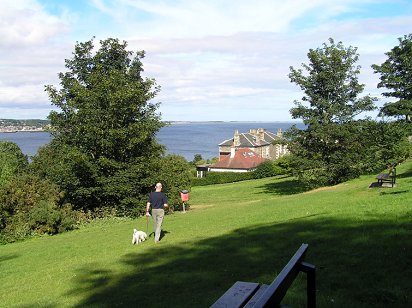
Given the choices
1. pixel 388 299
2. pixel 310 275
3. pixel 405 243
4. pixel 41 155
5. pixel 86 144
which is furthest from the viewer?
pixel 41 155

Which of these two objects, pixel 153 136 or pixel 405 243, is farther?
pixel 153 136

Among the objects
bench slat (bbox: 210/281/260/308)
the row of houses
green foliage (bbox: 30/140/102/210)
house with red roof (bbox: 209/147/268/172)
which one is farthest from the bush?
bench slat (bbox: 210/281/260/308)

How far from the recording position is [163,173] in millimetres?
31812

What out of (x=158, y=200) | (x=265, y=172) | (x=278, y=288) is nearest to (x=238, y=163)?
(x=265, y=172)

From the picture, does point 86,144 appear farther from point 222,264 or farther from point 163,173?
point 222,264

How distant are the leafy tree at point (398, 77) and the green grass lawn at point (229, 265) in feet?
113

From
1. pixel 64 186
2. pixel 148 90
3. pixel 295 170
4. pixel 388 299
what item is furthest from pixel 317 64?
pixel 388 299

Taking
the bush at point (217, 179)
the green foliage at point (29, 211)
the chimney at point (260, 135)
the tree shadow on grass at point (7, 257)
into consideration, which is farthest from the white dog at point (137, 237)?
the chimney at point (260, 135)

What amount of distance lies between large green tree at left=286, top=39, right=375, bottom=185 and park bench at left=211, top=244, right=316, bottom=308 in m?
30.5

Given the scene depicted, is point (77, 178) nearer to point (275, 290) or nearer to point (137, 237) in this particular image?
point (137, 237)

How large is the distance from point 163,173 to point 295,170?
11418mm

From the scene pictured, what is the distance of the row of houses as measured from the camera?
259 feet

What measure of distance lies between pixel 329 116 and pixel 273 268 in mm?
28370

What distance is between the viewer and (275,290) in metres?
3.07
